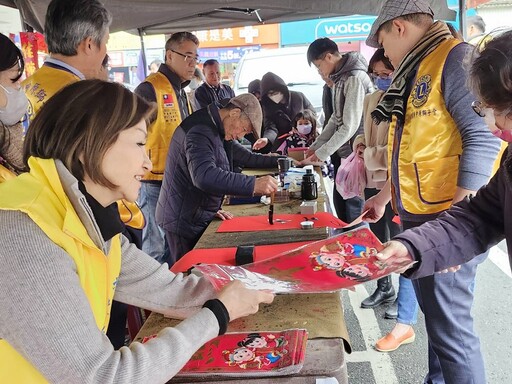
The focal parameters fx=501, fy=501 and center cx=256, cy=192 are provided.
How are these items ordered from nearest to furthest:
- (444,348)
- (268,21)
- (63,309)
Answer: (63,309), (444,348), (268,21)

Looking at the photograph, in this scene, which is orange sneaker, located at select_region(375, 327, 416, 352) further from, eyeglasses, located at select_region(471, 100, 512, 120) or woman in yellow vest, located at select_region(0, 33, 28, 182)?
woman in yellow vest, located at select_region(0, 33, 28, 182)

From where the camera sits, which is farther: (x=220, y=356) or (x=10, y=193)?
(x=220, y=356)

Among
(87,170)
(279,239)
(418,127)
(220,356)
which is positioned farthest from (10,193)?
(418,127)

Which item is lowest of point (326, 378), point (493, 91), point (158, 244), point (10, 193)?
point (158, 244)

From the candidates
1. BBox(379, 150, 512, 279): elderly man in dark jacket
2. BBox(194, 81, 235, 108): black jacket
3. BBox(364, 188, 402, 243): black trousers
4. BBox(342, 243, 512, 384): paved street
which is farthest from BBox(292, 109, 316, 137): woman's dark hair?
BBox(379, 150, 512, 279): elderly man in dark jacket

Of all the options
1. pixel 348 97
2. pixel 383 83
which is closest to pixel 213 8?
pixel 348 97

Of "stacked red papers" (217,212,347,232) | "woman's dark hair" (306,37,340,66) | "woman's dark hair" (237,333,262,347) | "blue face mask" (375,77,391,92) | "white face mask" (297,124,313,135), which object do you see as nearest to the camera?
"woman's dark hair" (237,333,262,347)

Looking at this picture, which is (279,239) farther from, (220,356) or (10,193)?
(10,193)

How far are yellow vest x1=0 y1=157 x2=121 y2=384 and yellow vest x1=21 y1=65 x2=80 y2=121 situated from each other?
1.13m

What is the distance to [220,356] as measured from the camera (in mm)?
1235

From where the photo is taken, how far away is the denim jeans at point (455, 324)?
1.78 meters

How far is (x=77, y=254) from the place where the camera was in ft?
3.30

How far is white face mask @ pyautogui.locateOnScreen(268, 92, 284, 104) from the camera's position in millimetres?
5422

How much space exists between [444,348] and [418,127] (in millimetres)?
807
